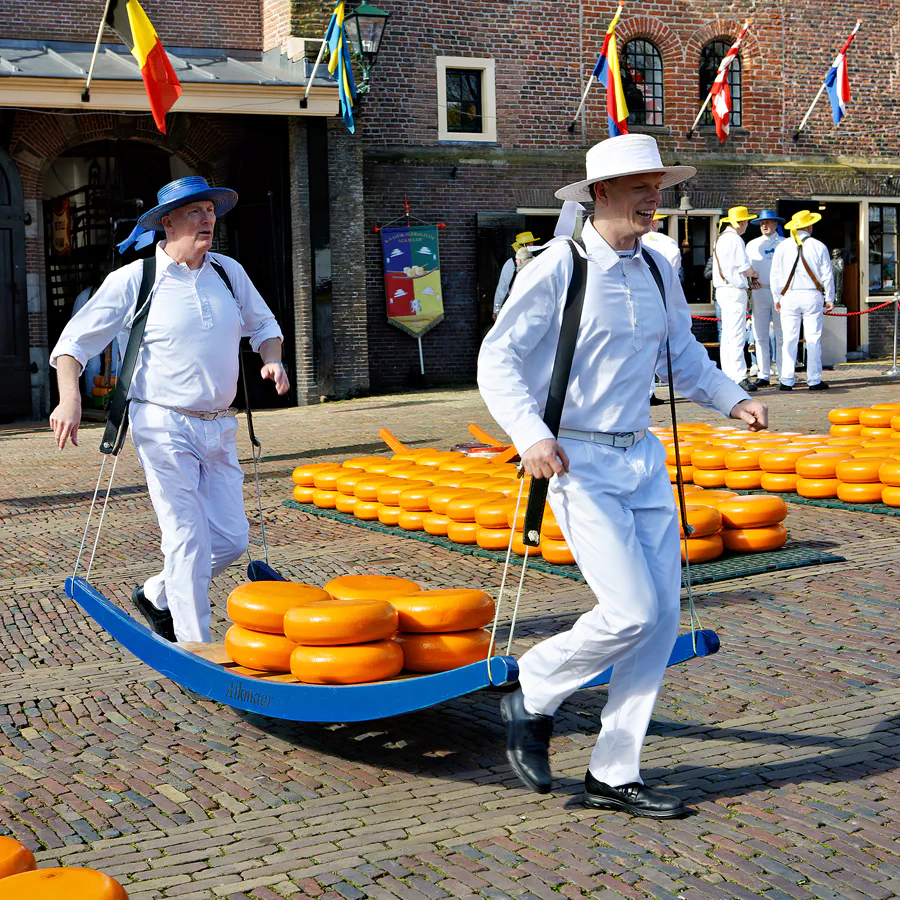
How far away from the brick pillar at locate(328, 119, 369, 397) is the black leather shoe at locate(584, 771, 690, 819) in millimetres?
17088

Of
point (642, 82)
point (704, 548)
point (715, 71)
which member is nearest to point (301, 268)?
point (642, 82)

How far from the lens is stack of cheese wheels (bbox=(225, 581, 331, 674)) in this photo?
4680 mm

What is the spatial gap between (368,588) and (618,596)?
132cm

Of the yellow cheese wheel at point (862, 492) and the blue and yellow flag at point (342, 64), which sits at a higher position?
the blue and yellow flag at point (342, 64)

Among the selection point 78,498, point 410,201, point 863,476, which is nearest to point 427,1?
point 410,201

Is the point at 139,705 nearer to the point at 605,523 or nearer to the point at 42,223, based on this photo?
the point at 605,523

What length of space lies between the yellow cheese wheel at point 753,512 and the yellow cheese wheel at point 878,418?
3.62 m

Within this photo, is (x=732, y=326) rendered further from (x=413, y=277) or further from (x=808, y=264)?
(x=413, y=277)

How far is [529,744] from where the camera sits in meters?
3.98

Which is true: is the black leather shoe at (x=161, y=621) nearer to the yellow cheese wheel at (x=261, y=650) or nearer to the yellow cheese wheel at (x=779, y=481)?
the yellow cheese wheel at (x=261, y=650)

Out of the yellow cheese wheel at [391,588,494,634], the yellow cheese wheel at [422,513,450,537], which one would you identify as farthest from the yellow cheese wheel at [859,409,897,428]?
the yellow cheese wheel at [391,588,494,634]

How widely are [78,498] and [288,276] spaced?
9743 millimetres

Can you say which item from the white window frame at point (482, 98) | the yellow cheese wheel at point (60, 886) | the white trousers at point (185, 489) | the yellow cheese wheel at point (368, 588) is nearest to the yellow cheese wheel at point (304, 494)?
the white trousers at point (185, 489)

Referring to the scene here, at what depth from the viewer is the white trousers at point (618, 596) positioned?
12.6ft
